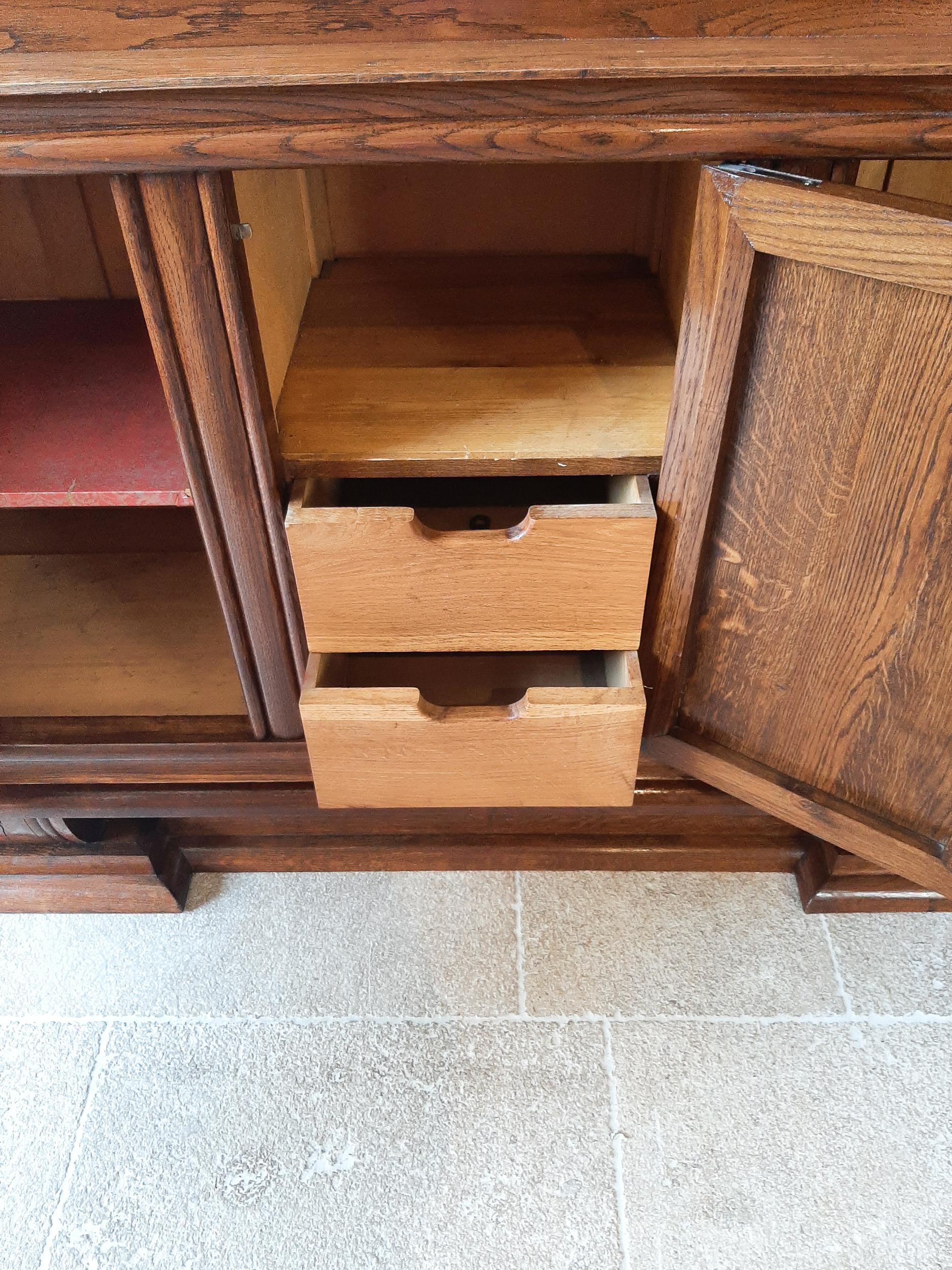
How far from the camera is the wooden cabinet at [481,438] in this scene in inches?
23.5

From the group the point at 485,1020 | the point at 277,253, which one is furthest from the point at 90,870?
the point at 277,253

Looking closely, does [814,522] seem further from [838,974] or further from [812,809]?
[838,974]

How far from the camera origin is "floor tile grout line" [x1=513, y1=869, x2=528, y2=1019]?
38.8 inches

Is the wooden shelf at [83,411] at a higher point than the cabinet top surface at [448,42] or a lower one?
lower

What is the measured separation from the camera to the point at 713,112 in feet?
1.96

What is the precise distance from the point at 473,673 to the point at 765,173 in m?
0.54

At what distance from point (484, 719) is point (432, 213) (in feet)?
1.81

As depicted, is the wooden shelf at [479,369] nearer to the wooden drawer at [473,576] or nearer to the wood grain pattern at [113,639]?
the wooden drawer at [473,576]

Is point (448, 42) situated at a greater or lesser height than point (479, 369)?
greater

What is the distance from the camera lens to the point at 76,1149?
894 mm

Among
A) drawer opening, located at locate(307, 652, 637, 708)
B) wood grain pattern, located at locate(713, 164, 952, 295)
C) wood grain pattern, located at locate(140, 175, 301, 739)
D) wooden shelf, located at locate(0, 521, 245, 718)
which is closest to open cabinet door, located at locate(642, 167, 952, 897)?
wood grain pattern, located at locate(713, 164, 952, 295)

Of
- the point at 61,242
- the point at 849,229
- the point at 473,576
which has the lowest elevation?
Answer: the point at 473,576

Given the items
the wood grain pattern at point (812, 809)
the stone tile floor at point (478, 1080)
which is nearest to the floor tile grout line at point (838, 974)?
the stone tile floor at point (478, 1080)

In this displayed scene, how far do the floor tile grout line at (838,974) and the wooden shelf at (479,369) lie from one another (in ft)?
1.91
